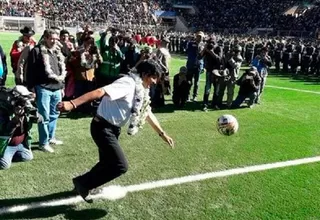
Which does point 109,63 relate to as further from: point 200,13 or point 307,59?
point 200,13

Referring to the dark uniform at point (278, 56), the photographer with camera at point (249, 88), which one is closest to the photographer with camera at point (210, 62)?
the photographer with camera at point (249, 88)

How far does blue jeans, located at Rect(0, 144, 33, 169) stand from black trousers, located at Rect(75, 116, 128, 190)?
1.43 m

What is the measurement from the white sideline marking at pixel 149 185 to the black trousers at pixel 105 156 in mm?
395

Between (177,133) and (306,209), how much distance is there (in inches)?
139

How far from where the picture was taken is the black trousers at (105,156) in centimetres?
476

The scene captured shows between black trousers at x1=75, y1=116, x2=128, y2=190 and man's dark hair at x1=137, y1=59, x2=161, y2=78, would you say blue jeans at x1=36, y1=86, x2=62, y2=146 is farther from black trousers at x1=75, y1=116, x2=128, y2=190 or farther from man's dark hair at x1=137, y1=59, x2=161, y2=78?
man's dark hair at x1=137, y1=59, x2=161, y2=78

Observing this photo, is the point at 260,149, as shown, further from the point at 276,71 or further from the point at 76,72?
the point at 276,71

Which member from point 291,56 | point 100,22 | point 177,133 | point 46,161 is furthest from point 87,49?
point 100,22

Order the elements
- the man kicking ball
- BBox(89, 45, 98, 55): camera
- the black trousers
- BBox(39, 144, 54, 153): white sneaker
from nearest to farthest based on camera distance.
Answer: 1. the man kicking ball
2. the black trousers
3. BBox(39, 144, 54, 153): white sneaker
4. BBox(89, 45, 98, 55): camera

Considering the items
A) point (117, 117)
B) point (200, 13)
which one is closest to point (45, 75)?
point (117, 117)

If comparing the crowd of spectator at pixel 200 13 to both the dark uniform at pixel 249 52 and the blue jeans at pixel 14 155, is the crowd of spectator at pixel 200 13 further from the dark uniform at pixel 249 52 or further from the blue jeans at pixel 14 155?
the blue jeans at pixel 14 155

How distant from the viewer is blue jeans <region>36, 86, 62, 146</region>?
642 cm

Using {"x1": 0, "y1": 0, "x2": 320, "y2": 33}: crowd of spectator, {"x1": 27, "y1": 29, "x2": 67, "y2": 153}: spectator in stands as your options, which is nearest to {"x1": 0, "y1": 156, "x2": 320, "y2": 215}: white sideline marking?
{"x1": 27, "y1": 29, "x2": 67, "y2": 153}: spectator in stands

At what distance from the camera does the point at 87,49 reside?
9453 millimetres
